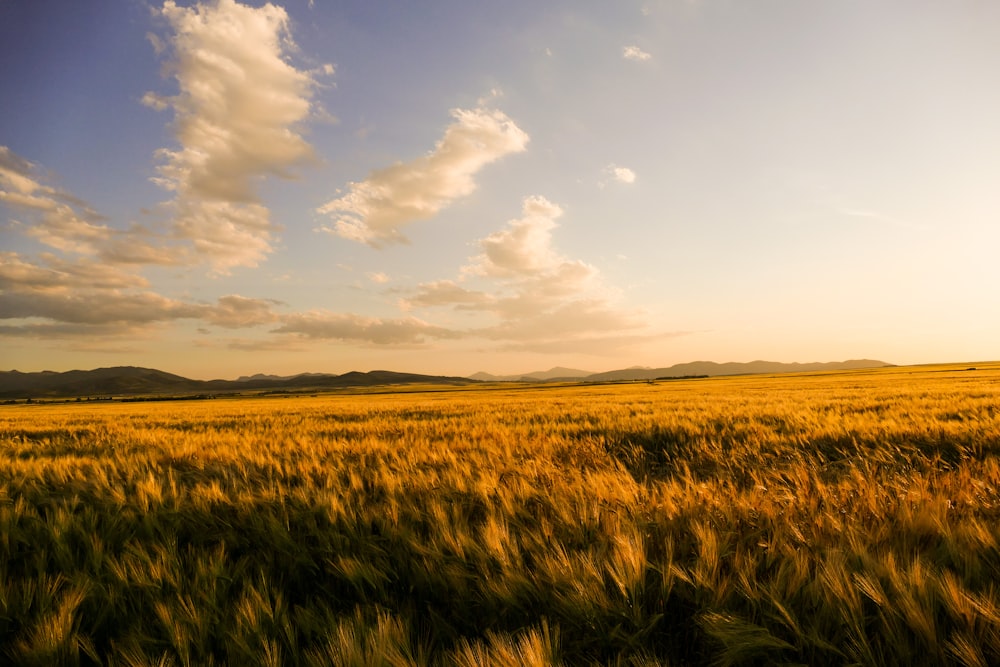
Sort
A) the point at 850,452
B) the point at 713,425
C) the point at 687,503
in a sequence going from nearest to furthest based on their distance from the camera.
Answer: the point at 687,503
the point at 850,452
the point at 713,425

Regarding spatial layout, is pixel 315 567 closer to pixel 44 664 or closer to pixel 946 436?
pixel 44 664

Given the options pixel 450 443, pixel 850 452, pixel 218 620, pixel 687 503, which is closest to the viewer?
pixel 218 620

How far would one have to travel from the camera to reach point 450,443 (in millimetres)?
6426

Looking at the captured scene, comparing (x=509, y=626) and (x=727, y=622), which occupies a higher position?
(x=727, y=622)

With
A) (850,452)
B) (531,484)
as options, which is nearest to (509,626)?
(531,484)

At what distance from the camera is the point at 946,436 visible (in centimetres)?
571

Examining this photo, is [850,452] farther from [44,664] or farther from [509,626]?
[44,664]

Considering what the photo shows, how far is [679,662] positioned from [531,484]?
2051 mm

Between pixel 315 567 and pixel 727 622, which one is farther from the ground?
pixel 727 622

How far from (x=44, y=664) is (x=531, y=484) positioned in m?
2.59

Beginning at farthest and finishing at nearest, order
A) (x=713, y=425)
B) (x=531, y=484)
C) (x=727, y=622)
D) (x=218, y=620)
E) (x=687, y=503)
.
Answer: (x=713, y=425) < (x=531, y=484) < (x=687, y=503) < (x=218, y=620) < (x=727, y=622)

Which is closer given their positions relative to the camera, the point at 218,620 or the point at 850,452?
the point at 218,620

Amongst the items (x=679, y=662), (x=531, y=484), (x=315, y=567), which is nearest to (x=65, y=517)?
(x=315, y=567)

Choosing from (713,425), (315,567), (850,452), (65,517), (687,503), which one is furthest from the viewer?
(713,425)
